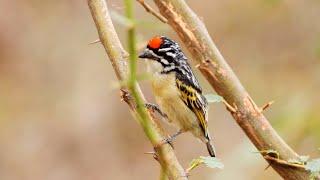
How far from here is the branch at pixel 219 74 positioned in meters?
3.51

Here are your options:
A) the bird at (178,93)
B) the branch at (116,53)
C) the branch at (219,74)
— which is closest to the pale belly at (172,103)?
the bird at (178,93)

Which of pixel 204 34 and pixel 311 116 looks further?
pixel 311 116

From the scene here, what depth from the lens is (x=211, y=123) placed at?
9086 millimetres

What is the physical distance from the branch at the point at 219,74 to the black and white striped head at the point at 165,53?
19 centimetres

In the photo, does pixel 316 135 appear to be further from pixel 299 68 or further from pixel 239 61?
pixel 239 61

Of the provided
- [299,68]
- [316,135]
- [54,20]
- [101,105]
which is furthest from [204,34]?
[54,20]

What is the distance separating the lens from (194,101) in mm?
4223

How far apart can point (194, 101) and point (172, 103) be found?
11 cm

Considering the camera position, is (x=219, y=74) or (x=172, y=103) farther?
(x=172, y=103)

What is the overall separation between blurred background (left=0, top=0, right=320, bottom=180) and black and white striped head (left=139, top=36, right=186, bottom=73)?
13.9 feet

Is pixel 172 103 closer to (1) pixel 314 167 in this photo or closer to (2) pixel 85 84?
(1) pixel 314 167

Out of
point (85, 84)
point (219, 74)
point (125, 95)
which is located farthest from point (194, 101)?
point (85, 84)

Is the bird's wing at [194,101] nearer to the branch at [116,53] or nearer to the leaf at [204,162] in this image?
the branch at [116,53]

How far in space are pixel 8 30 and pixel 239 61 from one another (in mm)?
2738
